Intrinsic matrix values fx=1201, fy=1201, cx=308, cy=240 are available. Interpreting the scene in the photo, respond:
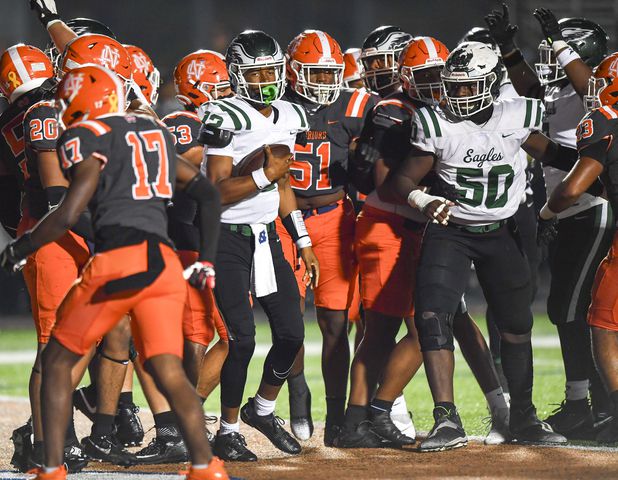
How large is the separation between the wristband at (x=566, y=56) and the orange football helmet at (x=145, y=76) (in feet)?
6.87

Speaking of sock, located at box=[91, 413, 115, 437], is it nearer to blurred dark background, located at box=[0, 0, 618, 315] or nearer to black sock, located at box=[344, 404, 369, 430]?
black sock, located at box=[344, 404, 369, 430]

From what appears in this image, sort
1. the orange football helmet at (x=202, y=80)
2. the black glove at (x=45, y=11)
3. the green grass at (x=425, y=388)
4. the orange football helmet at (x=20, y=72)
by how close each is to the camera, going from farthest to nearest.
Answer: the green grass at (x=425, y=388) < the orange football helmet at (x=202, y=80) < the black glove at (x=45, y=11) < the orange football helmet at (x=20, y=72)

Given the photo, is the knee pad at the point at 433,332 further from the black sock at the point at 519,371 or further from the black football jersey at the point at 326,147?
the black football jersey at the point at 326,147

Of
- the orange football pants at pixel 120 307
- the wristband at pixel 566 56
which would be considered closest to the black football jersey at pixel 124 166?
the orange football pants at pixel 120 307

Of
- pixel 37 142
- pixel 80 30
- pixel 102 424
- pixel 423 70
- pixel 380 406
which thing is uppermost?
pixel 80 30

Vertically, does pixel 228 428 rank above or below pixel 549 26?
below

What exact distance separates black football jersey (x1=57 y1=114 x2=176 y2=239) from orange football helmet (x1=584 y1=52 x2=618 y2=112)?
2268 mm

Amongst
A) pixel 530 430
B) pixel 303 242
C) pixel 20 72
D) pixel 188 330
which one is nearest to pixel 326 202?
pixel 303 242

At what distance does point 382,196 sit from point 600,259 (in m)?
1.13

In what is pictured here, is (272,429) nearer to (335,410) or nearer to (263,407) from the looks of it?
(263,407)

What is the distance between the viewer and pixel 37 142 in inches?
202

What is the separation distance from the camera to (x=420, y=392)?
824 cm

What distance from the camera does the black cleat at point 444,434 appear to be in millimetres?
5422

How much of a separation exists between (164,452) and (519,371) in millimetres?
1713
